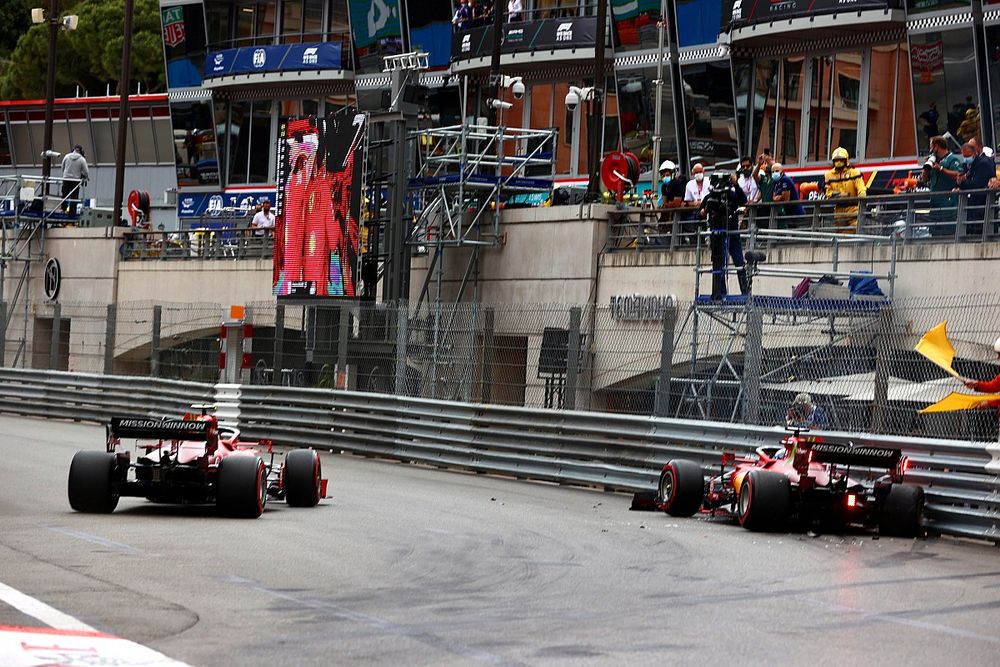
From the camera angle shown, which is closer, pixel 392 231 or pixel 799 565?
pixel 799 565

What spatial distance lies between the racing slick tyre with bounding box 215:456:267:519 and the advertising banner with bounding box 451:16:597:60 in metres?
27.2

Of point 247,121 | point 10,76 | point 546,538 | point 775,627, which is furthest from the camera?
point 10,76

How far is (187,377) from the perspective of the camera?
29.2 metres

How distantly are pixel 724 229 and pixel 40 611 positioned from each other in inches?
569

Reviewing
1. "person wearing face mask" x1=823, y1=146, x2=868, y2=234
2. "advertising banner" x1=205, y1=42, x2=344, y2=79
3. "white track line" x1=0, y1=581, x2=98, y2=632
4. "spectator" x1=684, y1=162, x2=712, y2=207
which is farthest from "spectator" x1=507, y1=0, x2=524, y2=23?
"white track line" x1=0, y1=581, x2=98, y2=632

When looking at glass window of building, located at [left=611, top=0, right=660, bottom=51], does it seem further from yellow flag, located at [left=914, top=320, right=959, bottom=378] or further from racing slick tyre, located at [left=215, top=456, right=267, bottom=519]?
racing slick tyre, located at [left=215, top=456, right=267, bottom=519]

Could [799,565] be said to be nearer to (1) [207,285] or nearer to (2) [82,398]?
(2) [82,398]

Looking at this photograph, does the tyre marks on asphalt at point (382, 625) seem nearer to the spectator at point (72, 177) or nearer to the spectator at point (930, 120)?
the spectator at point (930, 120)

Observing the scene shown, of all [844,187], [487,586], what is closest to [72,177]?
[844,187]

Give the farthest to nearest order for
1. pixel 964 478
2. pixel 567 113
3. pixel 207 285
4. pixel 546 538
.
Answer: pixel 567 113
pixel 207 285
pixel 964 478
pixel 546 538

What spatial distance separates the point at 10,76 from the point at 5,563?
74.0 metres

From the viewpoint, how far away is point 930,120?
31.6 m

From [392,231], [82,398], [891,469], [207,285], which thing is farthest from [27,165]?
[891,469]

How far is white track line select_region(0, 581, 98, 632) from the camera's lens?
25.8 feet
